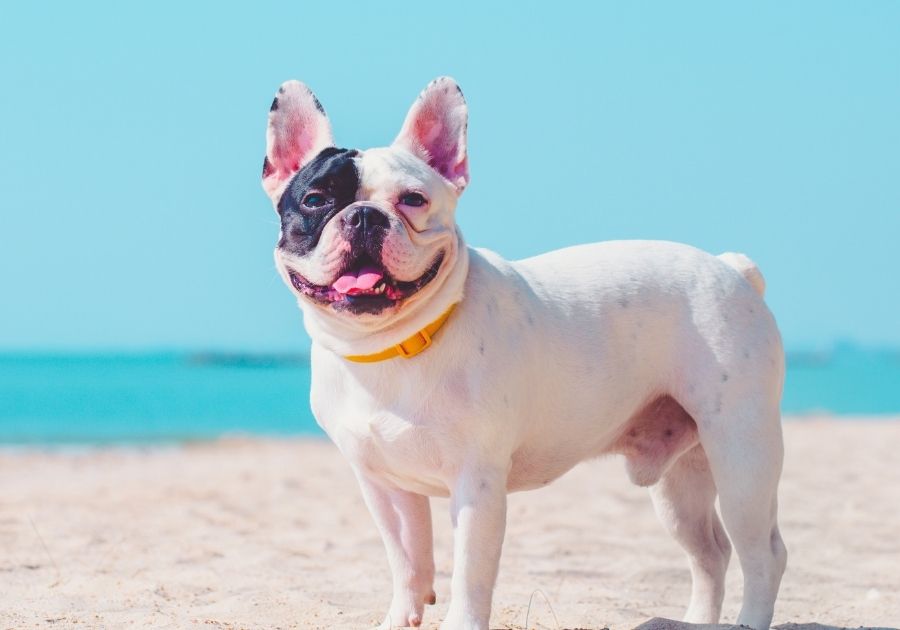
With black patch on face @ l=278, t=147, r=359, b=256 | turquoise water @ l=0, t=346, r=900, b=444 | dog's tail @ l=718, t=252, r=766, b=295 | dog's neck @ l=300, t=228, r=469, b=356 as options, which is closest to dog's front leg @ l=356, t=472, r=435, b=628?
dog's neck @ l=300, t=228, r=469, b=356

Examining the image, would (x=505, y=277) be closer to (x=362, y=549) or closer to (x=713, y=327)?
(x=713, y=327)

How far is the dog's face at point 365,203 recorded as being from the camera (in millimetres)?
3180

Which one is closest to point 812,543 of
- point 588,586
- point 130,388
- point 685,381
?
point 588,586

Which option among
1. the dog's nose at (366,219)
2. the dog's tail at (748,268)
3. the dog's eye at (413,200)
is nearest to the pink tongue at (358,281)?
the dog's nose at (366,219)

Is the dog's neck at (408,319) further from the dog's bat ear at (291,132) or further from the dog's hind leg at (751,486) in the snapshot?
the dog's hind leg at (751,486)

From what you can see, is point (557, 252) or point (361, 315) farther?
point (557, 252)

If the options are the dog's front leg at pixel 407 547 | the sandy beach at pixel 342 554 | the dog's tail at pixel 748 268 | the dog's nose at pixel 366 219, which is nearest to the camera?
the dog's nose at pixel 366 219

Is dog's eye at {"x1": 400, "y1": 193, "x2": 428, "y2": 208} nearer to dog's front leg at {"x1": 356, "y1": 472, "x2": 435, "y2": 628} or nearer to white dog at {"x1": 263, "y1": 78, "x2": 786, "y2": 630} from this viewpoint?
white dog at {"x1": 263, "y1": 78, "x2": 786, "y2": 630}

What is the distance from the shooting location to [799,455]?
10852mm

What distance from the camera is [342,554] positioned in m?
6.12

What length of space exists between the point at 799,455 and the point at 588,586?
6.13m

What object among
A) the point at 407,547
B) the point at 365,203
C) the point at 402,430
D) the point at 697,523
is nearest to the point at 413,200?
the point at 365,203

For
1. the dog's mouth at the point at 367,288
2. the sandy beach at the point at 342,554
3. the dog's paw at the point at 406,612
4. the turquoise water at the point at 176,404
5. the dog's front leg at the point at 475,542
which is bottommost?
the turquoise water at the point at 176,404

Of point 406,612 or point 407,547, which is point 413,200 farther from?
point 406,612
